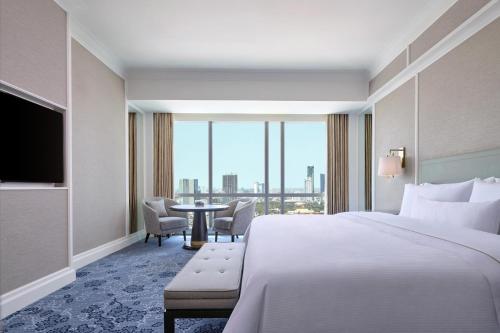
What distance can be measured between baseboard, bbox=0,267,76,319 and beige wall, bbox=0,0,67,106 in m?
1.67

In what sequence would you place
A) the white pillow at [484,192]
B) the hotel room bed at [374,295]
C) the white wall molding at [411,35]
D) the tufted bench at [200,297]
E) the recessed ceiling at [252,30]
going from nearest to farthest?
the hotel room bed at [374,295], the tufted bench at [200,297], the white pillow at [484,192], the white wall molding at [411,35], the recessed ceiling at [252,30]

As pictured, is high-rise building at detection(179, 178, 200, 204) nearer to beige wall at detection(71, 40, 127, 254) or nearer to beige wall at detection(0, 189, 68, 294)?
beige wall at detection(71, 40, 127, 254)

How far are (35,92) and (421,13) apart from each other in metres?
4.01

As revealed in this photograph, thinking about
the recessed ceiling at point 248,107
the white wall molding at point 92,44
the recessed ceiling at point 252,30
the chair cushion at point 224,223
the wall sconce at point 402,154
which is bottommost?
the chair cushion at point 224,223

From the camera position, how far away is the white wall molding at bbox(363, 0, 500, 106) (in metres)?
2.59

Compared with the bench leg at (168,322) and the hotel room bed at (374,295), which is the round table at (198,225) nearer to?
→ the bench leg at (168,322)

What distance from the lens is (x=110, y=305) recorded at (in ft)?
8.69

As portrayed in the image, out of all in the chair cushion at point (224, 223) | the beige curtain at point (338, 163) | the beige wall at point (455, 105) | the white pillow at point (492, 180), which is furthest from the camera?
the beige curtain at point (338, 163)

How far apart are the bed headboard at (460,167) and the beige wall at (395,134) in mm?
405

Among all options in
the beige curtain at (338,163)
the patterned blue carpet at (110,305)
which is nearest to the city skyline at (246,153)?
the beige curtain at (338,163)

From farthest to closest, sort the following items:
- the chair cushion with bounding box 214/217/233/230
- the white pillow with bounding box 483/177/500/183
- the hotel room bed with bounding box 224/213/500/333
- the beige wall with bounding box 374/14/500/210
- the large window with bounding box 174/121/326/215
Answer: the large window with bounding box 174/121/326/215, the chair cushion with bounding box 214/217/233/230, the beige wall with bounding box 374/14/500/210, the white pillow with bounding box 483/177/500/183, the hotel room bed with bounding box 224/213/500/333

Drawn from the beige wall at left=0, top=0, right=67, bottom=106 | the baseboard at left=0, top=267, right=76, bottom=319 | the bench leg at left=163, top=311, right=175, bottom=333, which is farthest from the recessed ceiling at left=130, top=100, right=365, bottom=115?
the bench leg at left=163, top=311, right=175, bottom=333

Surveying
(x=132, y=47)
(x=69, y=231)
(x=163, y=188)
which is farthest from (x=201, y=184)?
(x=69, y=231)

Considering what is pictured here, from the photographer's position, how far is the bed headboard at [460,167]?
2561mm
